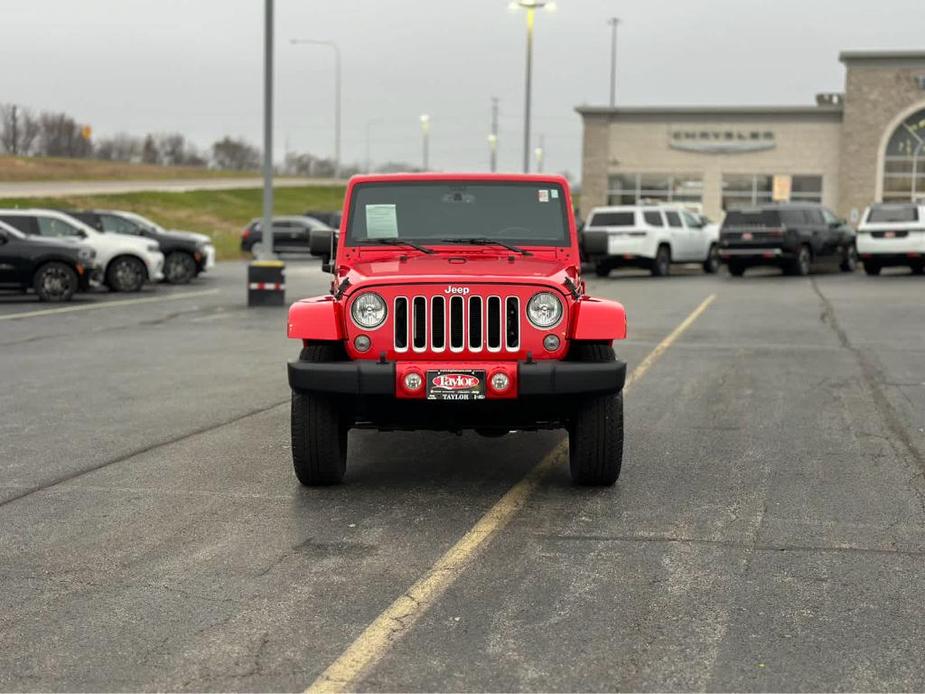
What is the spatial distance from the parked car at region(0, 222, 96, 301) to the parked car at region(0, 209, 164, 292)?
98cm

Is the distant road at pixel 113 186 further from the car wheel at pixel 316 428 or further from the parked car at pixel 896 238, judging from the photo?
the car wheel at pixel 316 428

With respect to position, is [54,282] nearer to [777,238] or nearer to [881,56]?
[777,238]

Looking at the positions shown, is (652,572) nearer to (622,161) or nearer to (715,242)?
(715,242)

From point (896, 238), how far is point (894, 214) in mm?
702

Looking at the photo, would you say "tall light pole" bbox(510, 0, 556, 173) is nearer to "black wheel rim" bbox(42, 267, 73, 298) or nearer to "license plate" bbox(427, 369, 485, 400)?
"black wheel rim" bbox(42, 267, 73, 298)

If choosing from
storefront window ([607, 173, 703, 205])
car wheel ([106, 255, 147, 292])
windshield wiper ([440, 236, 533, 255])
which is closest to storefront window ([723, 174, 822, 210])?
storefront window ([607, 173, 703, 205])

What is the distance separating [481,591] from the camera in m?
5.07

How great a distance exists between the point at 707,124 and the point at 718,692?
55.3 meters

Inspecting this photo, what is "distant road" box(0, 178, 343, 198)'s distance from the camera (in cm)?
5900

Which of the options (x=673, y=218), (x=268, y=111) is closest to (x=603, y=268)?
(x=673, y=218)

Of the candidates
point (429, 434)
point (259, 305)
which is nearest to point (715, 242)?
point (259, 305)

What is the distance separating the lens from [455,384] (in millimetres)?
6520

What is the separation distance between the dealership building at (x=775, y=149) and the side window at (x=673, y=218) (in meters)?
22.2

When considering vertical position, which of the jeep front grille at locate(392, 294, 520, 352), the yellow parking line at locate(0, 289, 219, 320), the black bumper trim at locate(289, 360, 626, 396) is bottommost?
the yellow parking line at locate(0, 289, 219, 320)
